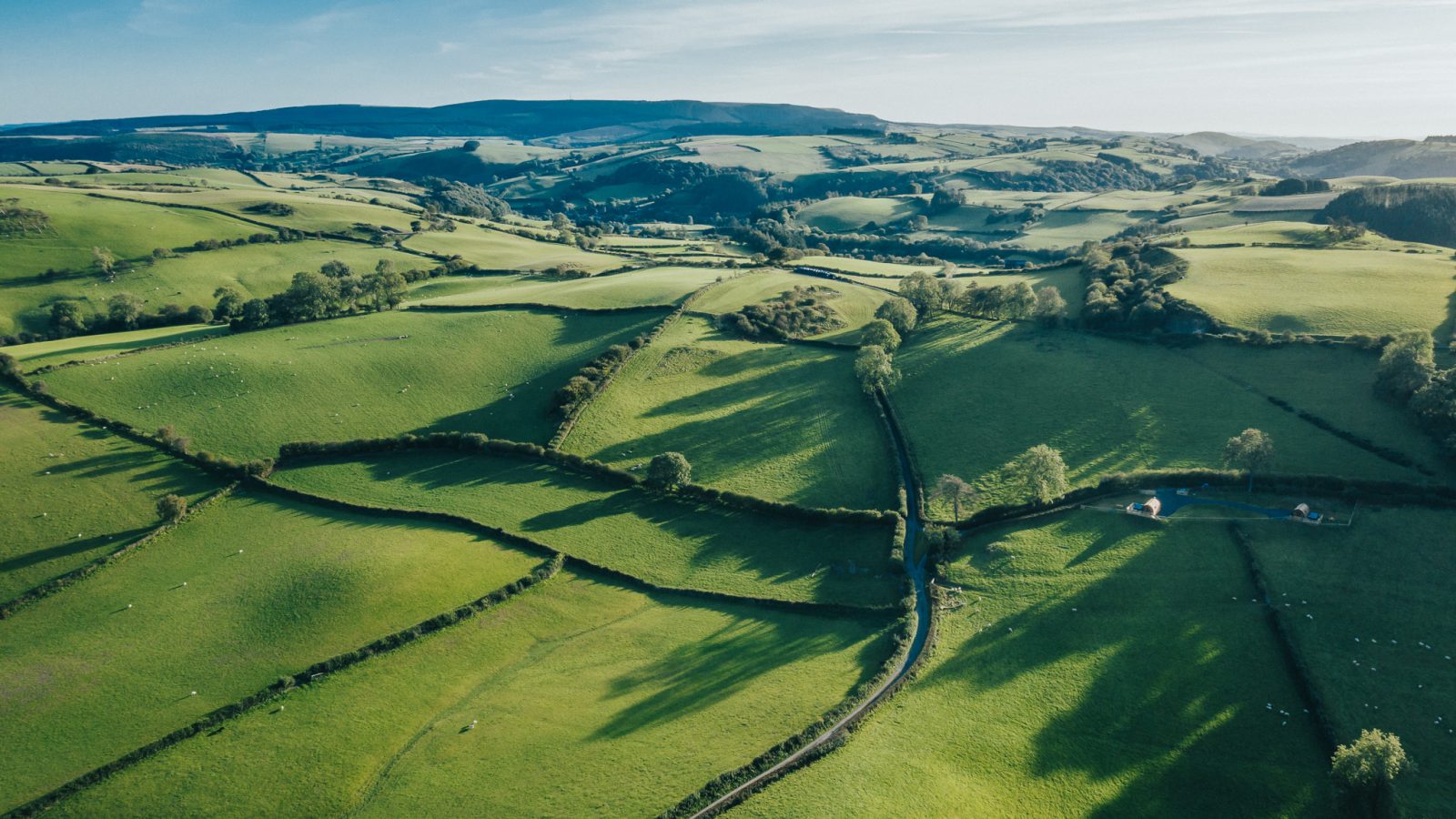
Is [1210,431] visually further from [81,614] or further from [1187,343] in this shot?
[81,614]

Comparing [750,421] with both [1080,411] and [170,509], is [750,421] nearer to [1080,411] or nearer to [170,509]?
[1080,411]

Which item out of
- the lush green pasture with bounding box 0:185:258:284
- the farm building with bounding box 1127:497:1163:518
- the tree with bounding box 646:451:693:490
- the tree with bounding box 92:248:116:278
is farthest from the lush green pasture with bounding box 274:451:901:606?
the lush green pasture with bounding box 0:185:258:284

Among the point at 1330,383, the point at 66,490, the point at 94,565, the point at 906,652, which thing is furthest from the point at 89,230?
the point at 1330,383

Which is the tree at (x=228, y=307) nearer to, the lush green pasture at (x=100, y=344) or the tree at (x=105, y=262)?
the lush green pasture at (x=100, y=344)

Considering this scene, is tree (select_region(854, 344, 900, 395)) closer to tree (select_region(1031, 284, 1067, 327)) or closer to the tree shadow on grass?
tree (select_region(1031, 284, 1067, 327))

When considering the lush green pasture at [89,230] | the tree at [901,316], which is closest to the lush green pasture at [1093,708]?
the tree at [901,316]
